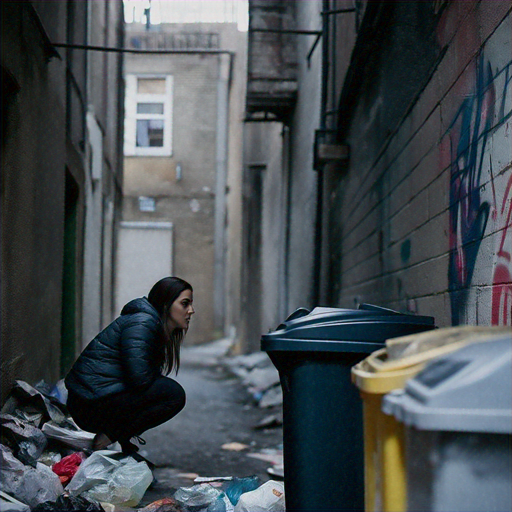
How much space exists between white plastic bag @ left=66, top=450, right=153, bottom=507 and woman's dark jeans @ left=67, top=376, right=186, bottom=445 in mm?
364

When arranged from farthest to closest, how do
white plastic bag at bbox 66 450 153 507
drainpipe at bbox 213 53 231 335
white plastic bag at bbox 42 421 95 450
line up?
drainpipe at bbox 213 53 231 335, white plastic bag at bbox 42 421 95 450, white plastic bag at bbox 66 450 153 507

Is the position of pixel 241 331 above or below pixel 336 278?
below

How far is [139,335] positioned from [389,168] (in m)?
2.70

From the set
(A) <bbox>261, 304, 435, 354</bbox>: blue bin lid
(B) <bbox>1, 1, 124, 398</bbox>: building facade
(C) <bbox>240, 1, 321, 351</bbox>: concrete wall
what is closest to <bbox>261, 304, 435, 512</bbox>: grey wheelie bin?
(A) <bbox>261, 304, 435, 354</bbox>: blue bin lid

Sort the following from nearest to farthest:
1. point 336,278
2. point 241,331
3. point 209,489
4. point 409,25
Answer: point 209,489
point 409,25
point 336,278
point 241,331

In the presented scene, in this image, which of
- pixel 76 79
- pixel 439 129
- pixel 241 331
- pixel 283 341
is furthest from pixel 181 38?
pixel 283 341

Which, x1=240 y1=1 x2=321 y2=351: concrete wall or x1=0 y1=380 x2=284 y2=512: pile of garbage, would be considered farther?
x1=240 y1=1 x2=321 y2=351: concrete wall

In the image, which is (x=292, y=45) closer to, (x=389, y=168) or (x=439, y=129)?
(x=389, y=168)

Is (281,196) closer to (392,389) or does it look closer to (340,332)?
(340,332)

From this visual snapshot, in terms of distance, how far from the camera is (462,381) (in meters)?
1.99

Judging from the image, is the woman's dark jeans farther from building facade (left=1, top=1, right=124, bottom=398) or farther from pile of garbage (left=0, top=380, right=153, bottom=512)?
building facade (left=1, top=1, right=124, bottom=398)

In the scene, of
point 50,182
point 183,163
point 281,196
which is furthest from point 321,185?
point 183,163

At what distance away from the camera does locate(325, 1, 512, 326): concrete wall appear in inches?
127

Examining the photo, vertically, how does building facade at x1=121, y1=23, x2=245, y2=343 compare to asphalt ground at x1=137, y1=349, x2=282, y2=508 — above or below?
above
